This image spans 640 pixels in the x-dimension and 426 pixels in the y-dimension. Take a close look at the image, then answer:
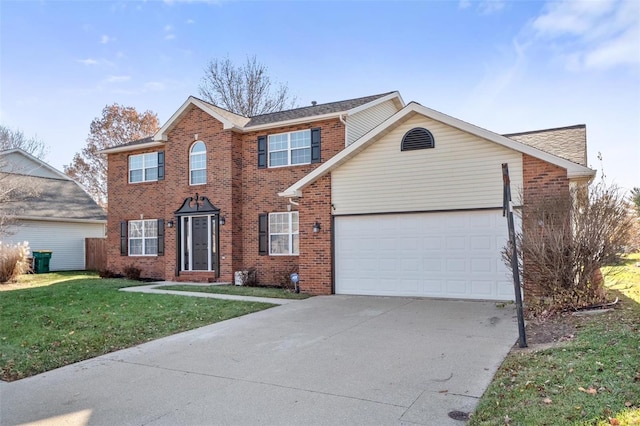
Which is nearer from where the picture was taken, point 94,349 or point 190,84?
point 94,349

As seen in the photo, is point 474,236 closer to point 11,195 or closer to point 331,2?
point 331,2

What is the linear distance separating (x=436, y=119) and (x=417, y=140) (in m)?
0.73

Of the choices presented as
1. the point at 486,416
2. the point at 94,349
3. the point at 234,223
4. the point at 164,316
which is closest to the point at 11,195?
the point at 234,223

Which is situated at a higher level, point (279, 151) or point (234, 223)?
point (279, 151)

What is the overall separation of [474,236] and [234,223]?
8.37 meters

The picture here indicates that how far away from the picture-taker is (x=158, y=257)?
17.7 m

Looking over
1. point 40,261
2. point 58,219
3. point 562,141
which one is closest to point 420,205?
point 562,141

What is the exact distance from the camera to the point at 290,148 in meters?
15.3

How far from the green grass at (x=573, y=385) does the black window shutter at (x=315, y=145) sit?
390 inches

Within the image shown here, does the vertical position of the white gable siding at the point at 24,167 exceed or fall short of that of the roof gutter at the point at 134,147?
it exceeds it

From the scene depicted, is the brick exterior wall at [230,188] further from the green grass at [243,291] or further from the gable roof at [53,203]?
the gable roof at [53,203]

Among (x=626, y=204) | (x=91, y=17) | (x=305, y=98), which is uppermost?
(x=305, y=98)

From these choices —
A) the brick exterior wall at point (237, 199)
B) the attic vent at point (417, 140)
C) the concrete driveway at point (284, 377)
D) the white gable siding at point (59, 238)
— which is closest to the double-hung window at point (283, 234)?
the brick exterior wall at point (237, 199)

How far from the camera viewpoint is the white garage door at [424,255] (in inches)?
426
